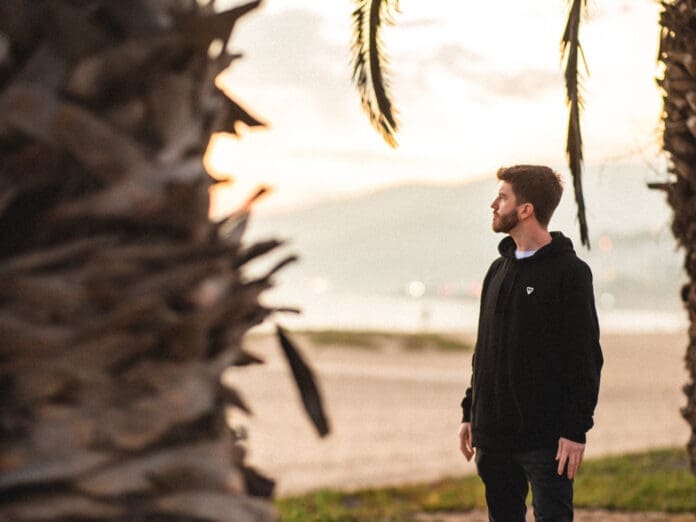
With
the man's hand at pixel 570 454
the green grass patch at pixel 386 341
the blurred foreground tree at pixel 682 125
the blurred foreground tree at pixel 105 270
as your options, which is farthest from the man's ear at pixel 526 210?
the green grass patch at pixel 386 341

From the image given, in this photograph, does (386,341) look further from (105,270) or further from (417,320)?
(417,320)

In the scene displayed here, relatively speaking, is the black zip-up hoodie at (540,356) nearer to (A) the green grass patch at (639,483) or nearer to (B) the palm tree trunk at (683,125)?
(B) the palm tree trunk at (683,125)

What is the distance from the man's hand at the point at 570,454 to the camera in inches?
140

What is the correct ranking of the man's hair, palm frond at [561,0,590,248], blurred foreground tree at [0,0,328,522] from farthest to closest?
1. palm frond at [561,0,590,248]
2. the man's hair
3. blurred foreground tree at [0,0,328,522]

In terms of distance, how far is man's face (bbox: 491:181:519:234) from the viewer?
12.6ft

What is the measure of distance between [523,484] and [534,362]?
649 millimetres

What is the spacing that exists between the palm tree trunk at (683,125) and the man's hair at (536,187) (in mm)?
1904

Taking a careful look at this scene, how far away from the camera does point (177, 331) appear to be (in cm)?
174

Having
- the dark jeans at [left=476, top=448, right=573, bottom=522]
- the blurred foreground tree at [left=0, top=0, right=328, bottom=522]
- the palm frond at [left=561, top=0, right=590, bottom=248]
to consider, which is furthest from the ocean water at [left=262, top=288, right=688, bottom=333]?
the blurred foreground tree at [left=0, top=0, right=328, bottom=522]

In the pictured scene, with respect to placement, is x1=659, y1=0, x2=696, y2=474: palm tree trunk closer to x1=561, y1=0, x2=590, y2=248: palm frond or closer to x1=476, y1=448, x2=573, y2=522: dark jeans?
x1=561, y1=0, x2=590, y2=248: palm frond

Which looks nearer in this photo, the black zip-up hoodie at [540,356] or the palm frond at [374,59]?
the black zip-up hoodie at [540,356]

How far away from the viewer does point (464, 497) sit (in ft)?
26.2

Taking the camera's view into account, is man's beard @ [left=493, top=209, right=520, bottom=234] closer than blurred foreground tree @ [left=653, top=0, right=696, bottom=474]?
Yes

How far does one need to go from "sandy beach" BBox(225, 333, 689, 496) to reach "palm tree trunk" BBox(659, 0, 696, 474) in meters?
2.70
